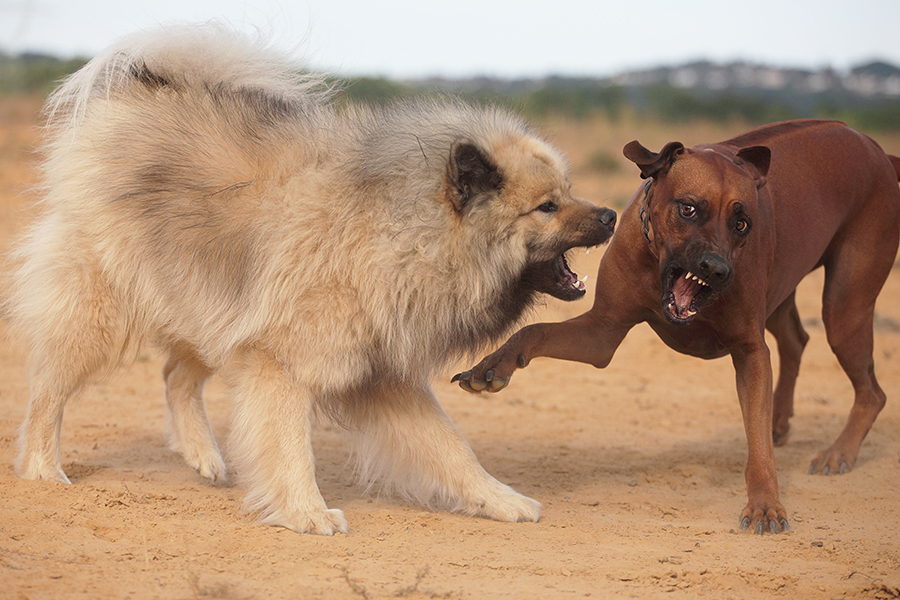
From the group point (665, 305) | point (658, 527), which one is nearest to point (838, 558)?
point (658, 527)

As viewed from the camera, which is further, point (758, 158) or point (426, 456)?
point (426, 456)

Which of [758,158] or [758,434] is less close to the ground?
[758,158]

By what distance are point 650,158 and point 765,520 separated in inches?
65.6

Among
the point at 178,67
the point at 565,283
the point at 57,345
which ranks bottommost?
the point at 57,345

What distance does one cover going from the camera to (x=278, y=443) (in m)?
3.39

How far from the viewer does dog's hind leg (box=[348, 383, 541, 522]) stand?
372 centimetres

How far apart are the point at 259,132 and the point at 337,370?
1.17 m

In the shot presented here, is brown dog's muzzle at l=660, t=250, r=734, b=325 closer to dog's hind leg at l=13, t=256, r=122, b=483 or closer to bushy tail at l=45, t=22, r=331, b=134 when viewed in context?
bushy tail at l=45, t=22, r=331, b=134

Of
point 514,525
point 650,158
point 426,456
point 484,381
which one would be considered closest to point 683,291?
point 650,158

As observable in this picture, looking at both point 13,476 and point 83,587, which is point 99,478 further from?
point 83,587

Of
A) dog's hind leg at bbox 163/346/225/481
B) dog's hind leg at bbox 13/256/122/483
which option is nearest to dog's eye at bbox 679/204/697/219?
dog's hind leg at bbox 163/346/225/481

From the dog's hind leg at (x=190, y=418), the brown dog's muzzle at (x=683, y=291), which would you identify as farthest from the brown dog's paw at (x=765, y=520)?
the dog's hind leg at (x=190, y=418)

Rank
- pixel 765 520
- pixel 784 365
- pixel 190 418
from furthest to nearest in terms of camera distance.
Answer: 1. pixel 784 365
2. pixel 190 418
3. pixel 765 520

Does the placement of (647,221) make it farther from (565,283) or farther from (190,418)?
(190,418)
